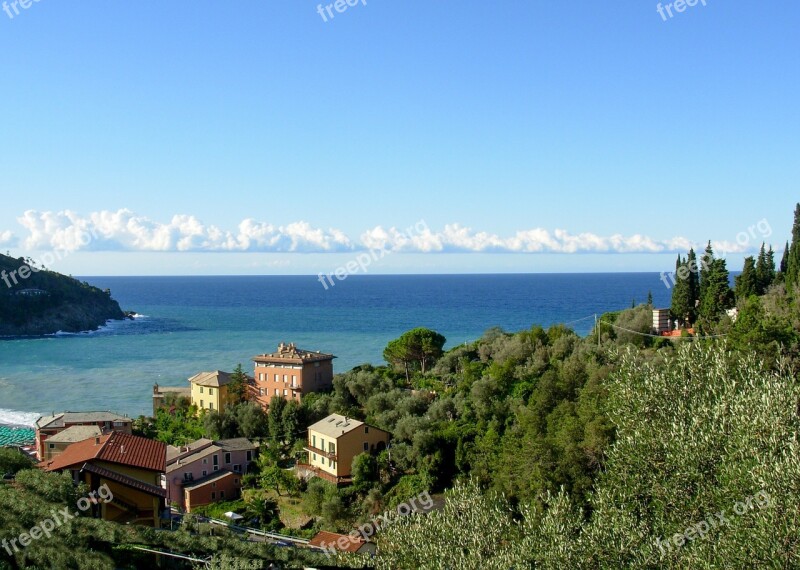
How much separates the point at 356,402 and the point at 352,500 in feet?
39.9

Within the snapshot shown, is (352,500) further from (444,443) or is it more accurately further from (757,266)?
(757,266)

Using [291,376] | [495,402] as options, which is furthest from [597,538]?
[291,376]

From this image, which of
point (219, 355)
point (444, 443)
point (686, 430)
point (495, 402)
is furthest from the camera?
point (219, 355)

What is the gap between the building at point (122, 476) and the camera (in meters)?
15.7

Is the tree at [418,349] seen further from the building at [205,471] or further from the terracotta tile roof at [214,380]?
the building at [205,471]

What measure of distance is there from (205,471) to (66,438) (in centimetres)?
654

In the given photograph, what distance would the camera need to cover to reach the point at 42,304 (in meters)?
106

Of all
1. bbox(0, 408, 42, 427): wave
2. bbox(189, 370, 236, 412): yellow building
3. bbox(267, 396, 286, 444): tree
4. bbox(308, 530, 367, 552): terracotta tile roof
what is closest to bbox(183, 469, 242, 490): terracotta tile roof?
bbox(267, 396, 286, 444): tree

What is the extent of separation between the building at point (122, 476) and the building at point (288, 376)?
75.2 feet

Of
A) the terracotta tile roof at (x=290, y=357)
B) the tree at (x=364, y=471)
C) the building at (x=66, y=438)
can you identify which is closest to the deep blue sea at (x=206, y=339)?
the terracotta tile roof at (x=290, y=357)

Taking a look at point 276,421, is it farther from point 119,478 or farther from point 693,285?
point 693,285

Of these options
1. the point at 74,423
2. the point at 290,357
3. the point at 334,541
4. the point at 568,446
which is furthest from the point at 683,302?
the point at 74,423

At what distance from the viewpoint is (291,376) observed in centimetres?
4169

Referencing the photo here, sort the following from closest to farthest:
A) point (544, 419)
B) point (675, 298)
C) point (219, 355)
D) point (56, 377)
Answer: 1. point (544, 419)
2. point (675, 298)
3. point (56, 377)
4. point (219, 355)
